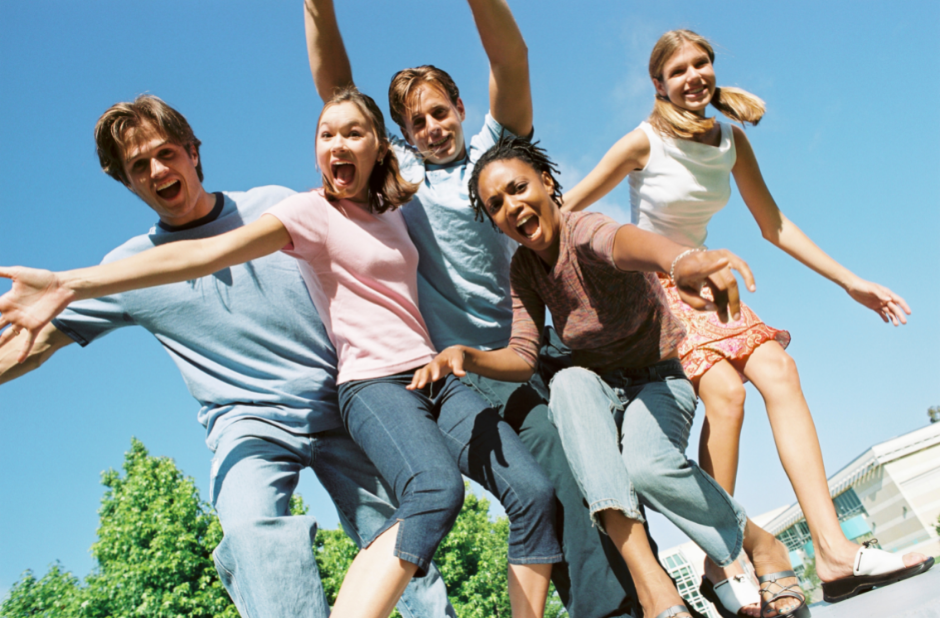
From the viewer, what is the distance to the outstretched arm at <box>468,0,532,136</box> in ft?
9.81

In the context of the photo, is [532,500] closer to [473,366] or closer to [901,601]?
[473,366]

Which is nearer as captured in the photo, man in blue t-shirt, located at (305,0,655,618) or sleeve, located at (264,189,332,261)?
sleeve, located at (264,189,332,261)

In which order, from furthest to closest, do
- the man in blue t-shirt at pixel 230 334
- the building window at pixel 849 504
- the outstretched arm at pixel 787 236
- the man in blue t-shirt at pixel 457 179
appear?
the building window at pixel 849 504, the outstretched arm at pixel 787 236, the man in blue t-shirt at pixel 457 179, the man in blue t-shirt at pixel 230 334

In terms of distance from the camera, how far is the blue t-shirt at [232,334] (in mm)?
2959

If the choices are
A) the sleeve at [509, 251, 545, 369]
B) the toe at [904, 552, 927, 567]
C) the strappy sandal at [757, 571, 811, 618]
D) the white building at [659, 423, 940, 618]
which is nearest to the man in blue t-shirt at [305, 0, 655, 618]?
the sleeve at [509, 251, 545, 369]

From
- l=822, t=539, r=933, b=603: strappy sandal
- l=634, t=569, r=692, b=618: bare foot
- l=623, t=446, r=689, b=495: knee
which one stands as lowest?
l=822, t=539, r=933, b=603: strappy sandal

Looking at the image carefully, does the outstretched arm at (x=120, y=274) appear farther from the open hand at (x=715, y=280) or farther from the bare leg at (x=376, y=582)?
the open hand at (x=715, y=280)

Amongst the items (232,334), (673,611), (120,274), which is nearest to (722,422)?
(673,611)

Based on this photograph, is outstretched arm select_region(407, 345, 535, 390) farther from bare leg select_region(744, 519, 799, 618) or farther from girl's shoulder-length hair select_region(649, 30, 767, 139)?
girl's shoulder-length hair select_region(649, 30, 767, 139)

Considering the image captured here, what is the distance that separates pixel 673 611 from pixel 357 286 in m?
1.81

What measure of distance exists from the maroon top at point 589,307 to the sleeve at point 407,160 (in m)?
0.76

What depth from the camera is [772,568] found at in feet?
9.36

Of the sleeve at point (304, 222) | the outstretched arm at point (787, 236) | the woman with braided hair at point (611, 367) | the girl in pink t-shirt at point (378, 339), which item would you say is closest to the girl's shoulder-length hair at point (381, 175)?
the girl in pink t-shirt at point (378, 339)

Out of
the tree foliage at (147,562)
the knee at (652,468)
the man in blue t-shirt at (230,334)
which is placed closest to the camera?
the knee at (652,468)
